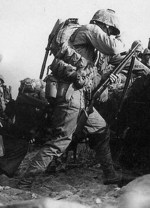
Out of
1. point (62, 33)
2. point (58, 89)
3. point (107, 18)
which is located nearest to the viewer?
point (58, 89)

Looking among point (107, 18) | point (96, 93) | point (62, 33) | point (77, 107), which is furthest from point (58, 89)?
point (107, 18)

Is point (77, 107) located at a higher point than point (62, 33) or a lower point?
lower

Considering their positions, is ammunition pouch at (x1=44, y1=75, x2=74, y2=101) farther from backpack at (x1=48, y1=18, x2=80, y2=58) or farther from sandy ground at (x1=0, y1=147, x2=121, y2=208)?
sandy ground at (x1=0, y1=147, x2=121, y2=208)

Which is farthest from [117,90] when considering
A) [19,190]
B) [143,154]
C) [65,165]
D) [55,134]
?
[19,190]

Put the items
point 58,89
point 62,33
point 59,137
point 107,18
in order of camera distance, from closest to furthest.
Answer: point 59,137
point 58,89
point 62,33
point 107,18

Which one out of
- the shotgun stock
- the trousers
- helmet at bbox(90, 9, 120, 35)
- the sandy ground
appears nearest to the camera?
the sandy ground

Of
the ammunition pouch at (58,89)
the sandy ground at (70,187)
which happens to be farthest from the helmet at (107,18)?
the sandy ground at (70,187)

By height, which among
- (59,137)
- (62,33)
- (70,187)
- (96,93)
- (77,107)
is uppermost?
(62,33)

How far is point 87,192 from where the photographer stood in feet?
15.2

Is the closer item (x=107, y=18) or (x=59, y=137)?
(x=59, y=137)

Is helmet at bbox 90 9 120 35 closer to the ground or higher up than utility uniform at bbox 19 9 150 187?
higher up

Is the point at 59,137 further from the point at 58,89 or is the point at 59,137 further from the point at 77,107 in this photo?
the point at 58,89

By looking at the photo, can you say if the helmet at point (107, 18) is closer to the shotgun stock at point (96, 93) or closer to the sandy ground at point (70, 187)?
Answer: the shotgun stock at point (96, 93)

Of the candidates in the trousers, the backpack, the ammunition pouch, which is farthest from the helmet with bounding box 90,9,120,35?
the trousers
